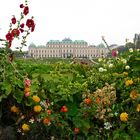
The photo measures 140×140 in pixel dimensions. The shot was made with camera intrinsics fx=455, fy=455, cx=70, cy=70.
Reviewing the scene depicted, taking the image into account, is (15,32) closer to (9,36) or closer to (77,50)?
(9,36)

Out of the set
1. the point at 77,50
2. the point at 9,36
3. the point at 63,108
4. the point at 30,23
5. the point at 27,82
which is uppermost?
the point at 30,23

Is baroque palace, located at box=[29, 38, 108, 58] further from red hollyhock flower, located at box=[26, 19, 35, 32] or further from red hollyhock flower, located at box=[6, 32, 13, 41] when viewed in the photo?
red hollyhock flower, located at box=[6, 32, 13, 41]

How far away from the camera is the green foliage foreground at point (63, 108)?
419 centimetres

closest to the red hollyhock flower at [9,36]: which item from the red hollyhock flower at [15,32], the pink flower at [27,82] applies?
the red hollyhock flower at [15,32]

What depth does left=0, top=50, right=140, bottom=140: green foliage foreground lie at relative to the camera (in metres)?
4.19

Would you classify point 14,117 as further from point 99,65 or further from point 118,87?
point 99,65

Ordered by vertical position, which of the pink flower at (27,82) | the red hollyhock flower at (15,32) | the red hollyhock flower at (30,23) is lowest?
the pink flower at (27,82)

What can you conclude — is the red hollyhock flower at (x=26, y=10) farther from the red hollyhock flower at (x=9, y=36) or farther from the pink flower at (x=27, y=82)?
the pink flower at (x=27, y=82)

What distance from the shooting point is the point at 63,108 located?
425cm

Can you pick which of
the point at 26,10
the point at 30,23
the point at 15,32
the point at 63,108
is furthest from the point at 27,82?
the point at 26,10

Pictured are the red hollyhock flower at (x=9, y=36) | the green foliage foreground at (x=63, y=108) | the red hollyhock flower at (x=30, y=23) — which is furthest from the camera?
the red hollyhock flower at (x=30, y=23)

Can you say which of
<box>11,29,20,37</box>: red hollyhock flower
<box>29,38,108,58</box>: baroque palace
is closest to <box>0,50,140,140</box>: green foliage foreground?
<box>11,29,20,37</box>: red hollyhock flower

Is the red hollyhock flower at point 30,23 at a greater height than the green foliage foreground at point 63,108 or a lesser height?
greater

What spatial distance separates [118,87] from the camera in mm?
4625
